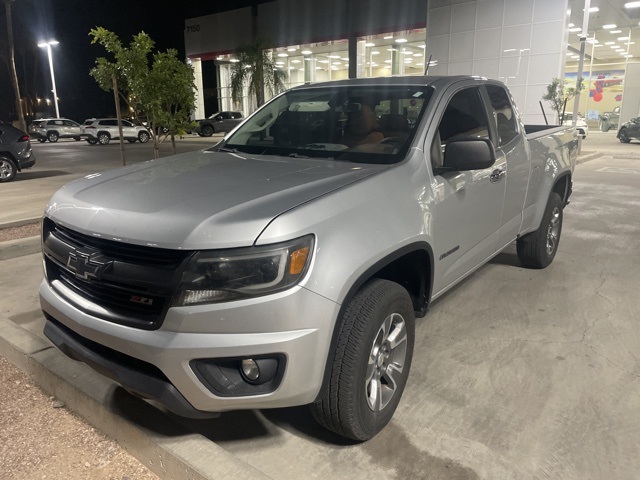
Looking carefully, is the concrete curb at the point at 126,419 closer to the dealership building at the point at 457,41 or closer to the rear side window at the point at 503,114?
the rear side window at the point at 503,114

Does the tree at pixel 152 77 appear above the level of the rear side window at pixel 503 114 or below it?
above

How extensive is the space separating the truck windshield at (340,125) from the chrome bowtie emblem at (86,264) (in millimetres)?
1483

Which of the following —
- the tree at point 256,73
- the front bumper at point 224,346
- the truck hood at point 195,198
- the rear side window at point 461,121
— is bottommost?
the front bumper at point 224,346

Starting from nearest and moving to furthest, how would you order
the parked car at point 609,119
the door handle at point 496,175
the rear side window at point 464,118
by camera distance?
the rear side window at point 464,118 < the door handle at point 496,175 < the parked car at point 609,119

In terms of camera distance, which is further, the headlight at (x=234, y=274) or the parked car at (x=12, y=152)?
the parked car at (x=12, y=152)

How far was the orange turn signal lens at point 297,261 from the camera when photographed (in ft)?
6.94

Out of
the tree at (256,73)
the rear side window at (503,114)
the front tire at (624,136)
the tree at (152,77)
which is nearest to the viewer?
the rear side window at (503,114)

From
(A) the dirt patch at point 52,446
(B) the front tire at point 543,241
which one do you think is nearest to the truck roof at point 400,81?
(B) the front tire at point 543,241

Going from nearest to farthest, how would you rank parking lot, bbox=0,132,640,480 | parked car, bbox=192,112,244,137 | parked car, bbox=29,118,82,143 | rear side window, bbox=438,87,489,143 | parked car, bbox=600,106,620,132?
parking lot, bbox=0,132,640,480, rear side window, bbox=438,87,489,143, parked car, bbox=29,118,82,143, parked car, bbox=600,106,620,132, parked car, bbox=192,112,244,137

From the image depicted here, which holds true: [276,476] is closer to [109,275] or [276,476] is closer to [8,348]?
[109,275]

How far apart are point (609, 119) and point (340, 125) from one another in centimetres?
3587

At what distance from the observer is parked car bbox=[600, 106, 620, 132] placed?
33.0 meters

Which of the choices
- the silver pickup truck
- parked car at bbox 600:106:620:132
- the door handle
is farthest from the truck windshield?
parked car at bbox 600:106:620:132

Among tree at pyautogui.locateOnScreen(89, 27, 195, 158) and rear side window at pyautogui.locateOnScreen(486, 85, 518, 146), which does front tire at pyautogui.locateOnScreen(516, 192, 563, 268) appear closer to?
rear side window at pyautogui.locateOnScreen(486, 85, 518, 146)
